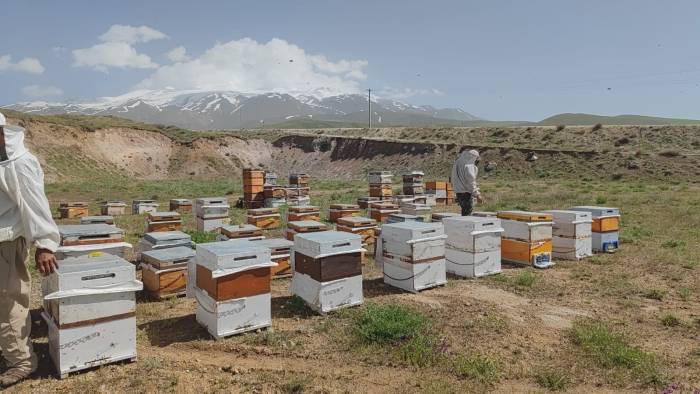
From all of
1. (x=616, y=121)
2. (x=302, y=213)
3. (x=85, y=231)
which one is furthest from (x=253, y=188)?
(x=616, y=121)

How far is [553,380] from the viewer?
206 inches

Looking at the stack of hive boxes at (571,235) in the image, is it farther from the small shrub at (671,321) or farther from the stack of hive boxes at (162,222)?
the stack of hive boxes at (162,222)

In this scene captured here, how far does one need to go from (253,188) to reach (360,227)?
42.7ft

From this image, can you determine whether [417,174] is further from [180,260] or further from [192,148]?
[192,148]

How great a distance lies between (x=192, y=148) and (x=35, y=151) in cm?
1766

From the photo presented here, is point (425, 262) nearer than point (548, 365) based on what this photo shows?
No

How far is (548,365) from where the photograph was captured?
18.8 ft

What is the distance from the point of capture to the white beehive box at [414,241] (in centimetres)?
837

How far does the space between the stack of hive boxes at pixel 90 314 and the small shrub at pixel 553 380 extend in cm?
487

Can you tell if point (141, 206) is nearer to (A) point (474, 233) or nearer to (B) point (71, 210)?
(B) point (71, 210)

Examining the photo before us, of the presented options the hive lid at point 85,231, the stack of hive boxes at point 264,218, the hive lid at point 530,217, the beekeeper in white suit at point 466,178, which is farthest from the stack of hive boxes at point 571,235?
the hive lid at point 85,231

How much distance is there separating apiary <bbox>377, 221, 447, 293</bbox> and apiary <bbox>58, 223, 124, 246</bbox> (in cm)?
502

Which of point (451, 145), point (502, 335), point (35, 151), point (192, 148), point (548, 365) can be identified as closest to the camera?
point (548, 365)

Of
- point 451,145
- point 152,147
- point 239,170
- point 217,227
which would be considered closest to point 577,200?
point 217,227
